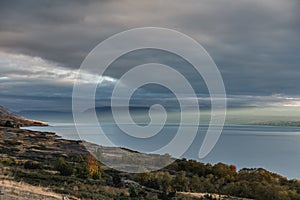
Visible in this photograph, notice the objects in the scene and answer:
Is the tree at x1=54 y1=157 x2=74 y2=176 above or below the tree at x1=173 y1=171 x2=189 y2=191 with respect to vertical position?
above

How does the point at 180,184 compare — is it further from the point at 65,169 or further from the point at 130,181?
→ the point at 65,169

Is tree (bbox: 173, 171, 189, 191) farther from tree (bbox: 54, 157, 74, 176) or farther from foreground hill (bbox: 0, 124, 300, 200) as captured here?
tree (bbox: 54, 157, 74, 176)

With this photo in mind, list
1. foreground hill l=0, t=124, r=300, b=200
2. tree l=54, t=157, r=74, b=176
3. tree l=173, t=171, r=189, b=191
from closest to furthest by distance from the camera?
1. foreground hill l=0, t=124, r=300, b=200
2. tree l=54, t=157, r=74, b=176
3. tree l=173, t=171, r=189, b=191

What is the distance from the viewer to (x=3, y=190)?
48.1 feet

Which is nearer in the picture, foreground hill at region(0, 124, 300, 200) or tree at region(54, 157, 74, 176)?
foreground hill at region(0, 124, 300, 200)

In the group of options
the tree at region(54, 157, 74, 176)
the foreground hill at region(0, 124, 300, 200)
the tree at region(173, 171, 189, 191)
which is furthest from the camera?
the tree at region(173, 171, 189, 191)

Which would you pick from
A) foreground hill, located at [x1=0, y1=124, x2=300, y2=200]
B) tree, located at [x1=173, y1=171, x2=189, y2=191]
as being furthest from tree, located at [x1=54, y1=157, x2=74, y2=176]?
tree, located at [x1=173, y1=171, x2=189, y2=191]

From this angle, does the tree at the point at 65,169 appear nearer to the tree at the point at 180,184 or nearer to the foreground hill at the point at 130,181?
the foreground hill at the point at 130,181

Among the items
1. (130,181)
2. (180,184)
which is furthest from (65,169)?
(180,184)

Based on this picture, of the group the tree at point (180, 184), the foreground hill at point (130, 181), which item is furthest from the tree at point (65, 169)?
the tree at point (180, 184)

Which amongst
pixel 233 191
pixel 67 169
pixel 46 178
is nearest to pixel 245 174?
pixel 233 191

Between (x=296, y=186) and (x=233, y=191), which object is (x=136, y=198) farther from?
(x=296, y=186)

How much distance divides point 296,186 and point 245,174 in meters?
9.16

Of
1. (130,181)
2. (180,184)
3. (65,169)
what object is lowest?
(180,184)
